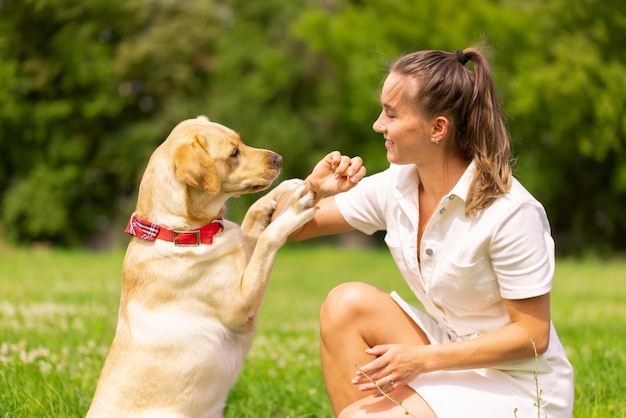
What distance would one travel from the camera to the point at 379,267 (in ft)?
69.4

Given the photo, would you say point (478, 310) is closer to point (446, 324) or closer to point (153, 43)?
point (446, 324)

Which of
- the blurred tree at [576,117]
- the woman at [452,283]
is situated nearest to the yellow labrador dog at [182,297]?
the woman at [452,283]

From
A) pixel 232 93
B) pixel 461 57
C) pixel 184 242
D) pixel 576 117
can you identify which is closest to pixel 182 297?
pixel 184 242

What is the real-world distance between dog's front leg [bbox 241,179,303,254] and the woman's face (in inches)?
31.3

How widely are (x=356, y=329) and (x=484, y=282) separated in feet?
2.18

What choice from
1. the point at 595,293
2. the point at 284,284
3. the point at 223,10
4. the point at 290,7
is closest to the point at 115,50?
the point at 223,10

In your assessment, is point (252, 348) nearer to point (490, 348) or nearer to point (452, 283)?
point (452, 283)

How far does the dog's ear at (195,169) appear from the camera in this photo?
3967 mm

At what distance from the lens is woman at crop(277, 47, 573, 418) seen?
11.6 feet

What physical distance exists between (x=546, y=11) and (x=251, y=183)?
25.0m

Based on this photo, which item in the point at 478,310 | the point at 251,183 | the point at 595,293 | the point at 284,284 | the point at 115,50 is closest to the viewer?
the point at 478,310

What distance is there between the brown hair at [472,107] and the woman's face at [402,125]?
0.04 metres

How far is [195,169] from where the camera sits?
157 inches

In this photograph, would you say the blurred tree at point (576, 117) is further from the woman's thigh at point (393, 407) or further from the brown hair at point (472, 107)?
the woman's thigh at point (393, 407)
